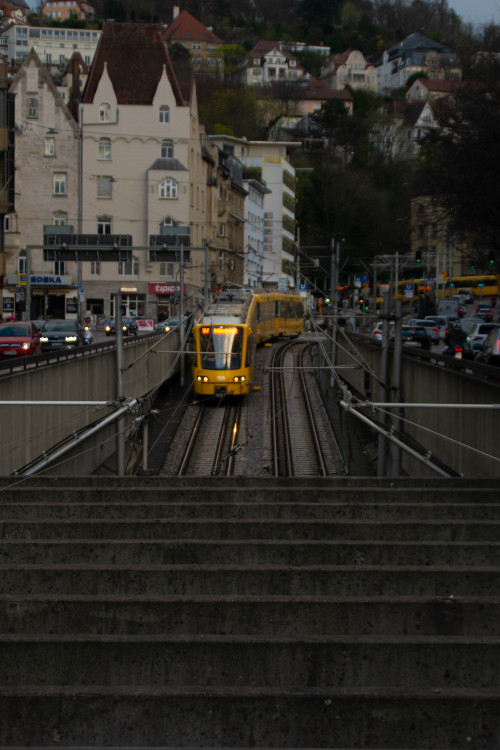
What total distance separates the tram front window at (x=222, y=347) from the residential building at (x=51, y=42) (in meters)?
170

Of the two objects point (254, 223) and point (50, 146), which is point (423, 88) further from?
point (50, 146)

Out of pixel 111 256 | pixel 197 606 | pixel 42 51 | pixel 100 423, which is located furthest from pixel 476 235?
pixel 42 51

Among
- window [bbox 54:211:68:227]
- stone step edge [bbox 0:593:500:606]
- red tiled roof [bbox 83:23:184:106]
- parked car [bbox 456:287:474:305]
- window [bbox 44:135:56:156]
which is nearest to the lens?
stone step edge [bbox 0:593:500:606]

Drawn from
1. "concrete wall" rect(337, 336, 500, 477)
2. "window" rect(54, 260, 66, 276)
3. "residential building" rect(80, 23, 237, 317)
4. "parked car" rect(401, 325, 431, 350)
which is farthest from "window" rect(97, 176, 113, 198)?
"concrete wall" rect(337, 336, 500, 477)

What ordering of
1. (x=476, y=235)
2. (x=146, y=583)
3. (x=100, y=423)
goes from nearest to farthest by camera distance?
(x=146, y=583) → (x=100, y=423) → (x=476, y=235)

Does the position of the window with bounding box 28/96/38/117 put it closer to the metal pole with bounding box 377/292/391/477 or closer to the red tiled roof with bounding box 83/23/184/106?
the red tiled roof with bounding box 83/23/184/106

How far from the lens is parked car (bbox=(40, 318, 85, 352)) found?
139ft

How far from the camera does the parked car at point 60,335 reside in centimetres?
4222

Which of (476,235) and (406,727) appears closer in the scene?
(406,727)

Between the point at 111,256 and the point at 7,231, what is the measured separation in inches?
1218

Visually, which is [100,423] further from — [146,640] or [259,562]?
[146,640]

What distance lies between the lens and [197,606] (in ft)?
27.6

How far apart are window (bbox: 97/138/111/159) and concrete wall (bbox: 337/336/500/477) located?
53.6 metres

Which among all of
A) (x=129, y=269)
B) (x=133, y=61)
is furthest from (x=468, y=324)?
(x=133, y=61)
